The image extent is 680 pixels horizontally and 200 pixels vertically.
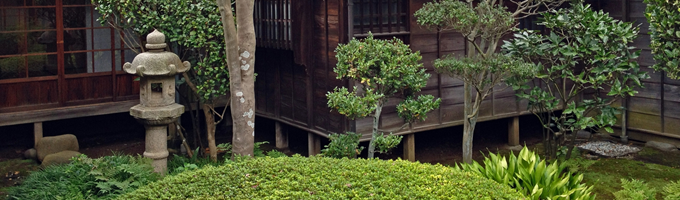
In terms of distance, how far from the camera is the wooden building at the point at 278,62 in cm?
1366

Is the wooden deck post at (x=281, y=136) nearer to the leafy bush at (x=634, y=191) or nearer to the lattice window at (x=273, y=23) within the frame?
the lattice window at (x=273, y=23)

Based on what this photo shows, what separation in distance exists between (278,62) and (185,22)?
2.95 meters

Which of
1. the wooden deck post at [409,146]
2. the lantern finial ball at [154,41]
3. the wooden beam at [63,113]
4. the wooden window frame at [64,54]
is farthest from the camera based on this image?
the wooden deck post at [409,146]

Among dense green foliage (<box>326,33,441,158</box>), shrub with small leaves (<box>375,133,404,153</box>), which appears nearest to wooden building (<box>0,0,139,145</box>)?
dense green foliage (<box>326,33,441,158</box>)

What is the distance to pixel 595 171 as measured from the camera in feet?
46.1

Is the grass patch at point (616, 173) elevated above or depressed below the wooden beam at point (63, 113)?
below

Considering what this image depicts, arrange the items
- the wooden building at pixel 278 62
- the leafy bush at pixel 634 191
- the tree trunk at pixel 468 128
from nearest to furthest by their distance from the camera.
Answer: the leafy bush at pixel 634 191 < the tree trunk at pixel 468 128 < the wooden building at pixel 278 62

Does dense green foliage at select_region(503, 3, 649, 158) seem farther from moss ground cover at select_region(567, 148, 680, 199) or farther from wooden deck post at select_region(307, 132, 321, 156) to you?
wooden deck post at select_region(307, 132, 321, 156)

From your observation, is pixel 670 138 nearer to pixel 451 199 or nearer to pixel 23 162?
pixel 451 199

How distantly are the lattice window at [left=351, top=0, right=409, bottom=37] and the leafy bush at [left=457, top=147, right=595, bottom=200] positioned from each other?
3.80 metres

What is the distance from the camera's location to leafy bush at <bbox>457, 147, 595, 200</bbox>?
9.79 m

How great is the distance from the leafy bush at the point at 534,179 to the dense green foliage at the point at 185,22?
4.81m

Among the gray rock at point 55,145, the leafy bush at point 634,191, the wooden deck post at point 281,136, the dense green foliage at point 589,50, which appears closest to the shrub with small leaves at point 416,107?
the dense green foliage at point 589,50

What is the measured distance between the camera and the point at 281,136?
51.7 ft
